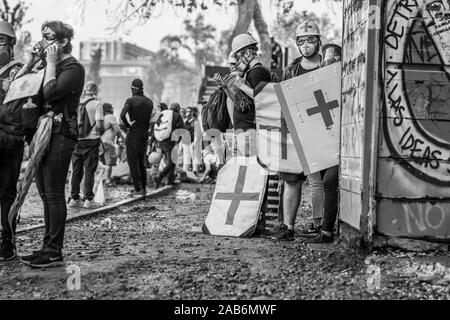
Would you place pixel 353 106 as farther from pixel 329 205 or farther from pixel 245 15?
pixel 245 15

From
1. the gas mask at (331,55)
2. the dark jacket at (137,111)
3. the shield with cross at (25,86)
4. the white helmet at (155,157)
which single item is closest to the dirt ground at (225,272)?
the shield with cross at (25,86)

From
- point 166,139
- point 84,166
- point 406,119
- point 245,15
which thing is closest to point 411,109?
point 406,119

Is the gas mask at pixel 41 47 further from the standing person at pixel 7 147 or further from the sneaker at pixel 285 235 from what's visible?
the sneaker at pixel 285 235

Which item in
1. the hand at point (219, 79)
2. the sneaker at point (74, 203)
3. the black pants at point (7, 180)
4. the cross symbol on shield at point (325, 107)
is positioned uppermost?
the hand at point (219, 79)

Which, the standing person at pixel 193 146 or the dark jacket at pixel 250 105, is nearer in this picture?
the dark jacket at pixel 250 105

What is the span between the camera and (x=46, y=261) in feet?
16.0

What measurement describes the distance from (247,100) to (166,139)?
6.99 meters

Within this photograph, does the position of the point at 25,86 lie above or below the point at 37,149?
above

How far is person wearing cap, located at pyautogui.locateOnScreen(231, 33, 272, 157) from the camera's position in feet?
21.7

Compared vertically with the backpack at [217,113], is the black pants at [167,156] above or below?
below

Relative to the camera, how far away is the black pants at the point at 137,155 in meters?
10.9

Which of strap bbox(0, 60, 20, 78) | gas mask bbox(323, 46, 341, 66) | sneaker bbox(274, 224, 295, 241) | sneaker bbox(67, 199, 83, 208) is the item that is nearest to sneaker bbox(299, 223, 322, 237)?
sneaker bbox(274, 224, 295, 241)
